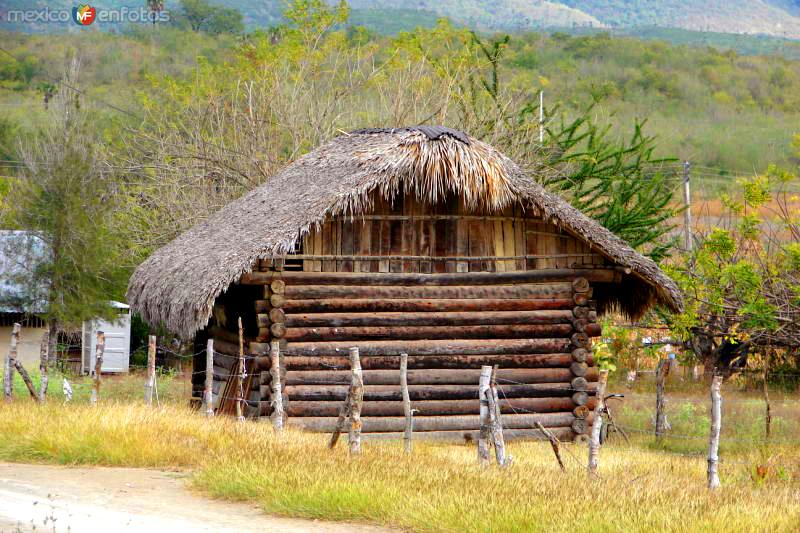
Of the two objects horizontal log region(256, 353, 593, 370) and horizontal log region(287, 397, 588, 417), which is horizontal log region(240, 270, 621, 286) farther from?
horizontal log region(287, 397, 588, 417)

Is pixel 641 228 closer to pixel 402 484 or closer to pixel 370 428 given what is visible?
pixel 370 428

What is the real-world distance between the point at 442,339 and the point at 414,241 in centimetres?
143

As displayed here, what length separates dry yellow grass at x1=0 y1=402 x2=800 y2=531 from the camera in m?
8.73

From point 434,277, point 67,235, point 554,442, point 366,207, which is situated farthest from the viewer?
point 67,235

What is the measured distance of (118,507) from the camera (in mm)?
9734

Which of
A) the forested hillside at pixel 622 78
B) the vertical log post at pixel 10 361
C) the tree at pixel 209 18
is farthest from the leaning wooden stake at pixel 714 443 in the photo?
the tree at pixel 209 18

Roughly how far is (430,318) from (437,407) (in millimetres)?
1242

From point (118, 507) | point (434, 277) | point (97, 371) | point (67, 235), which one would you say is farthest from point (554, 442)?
point (67, 235)

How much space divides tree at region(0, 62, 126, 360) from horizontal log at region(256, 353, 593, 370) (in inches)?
523

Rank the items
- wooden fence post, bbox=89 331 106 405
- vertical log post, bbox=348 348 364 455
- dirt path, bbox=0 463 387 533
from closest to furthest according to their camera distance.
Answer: dirt path, bbox=0 463 387 533 → vertical log post, bbox=348 348 364 455 → wooden fence post, bbox=89 331 106 405

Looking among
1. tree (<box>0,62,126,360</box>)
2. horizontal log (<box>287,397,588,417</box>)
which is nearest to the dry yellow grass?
horizontal log (<box>287,397,588,417</box>)

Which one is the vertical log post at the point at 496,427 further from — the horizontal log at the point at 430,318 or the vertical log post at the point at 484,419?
the horizontal log at the point at 430,318

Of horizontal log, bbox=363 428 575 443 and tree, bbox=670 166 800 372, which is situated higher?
tree, bbox=670 166 800 372

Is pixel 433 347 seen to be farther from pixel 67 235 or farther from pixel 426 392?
pixel 67 235
